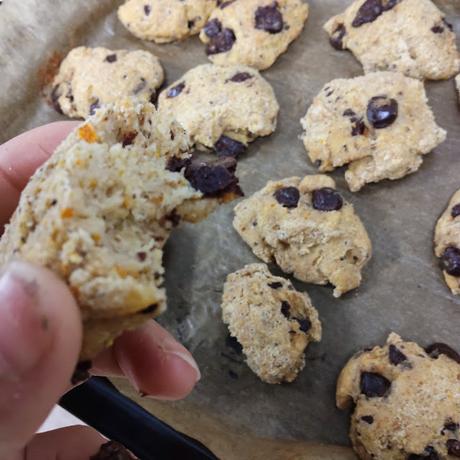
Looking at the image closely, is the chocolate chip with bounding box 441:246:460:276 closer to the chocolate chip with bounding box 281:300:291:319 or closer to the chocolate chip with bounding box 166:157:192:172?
the chocolate chip with bounding box 281:300:291:319

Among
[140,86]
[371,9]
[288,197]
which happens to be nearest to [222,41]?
[140,86]

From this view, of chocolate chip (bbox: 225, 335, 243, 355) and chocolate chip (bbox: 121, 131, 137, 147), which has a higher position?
chocolate chip (bbox: 121, 131, 137, 147)

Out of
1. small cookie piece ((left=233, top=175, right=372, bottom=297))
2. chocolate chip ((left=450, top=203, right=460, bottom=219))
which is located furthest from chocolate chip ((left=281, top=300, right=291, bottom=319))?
chocolate chip ((left=450, top=203, right=460, bottom=219))

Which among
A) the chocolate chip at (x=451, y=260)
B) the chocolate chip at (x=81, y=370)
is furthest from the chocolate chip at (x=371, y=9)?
the chocolate chip at (x=81, y=370)

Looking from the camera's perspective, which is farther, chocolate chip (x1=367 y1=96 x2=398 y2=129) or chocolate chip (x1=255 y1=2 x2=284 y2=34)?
chocolate chip (x1=255 y1=2 x2=284 y2=34)

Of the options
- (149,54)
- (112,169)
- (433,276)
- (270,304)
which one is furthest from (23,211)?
(149,54)

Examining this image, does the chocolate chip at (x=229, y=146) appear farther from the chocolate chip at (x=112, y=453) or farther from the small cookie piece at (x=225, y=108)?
the chocolate chip at (x=112, y=453)

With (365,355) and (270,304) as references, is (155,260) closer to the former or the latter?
(270,304)
